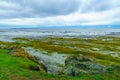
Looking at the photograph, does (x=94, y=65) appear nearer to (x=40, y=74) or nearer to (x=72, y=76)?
(x=72, y=76)

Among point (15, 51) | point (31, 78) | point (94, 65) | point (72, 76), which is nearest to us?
point (31, 78)

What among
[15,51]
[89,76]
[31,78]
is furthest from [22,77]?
[15,51]

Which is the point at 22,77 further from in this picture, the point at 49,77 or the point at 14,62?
the point at 14,62

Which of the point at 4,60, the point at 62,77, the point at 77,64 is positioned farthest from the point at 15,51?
the point at 62,77

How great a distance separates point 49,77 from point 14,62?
7.80 m

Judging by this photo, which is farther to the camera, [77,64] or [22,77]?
[77,64]

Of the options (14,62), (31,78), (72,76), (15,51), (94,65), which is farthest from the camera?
(15,51)

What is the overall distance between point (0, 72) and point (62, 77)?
6.03m

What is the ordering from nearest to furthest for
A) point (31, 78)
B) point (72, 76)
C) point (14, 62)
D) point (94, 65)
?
point (31, 78), point (72, 76), point (94, 65), point (14, 62)

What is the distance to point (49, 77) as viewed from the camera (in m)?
22.5

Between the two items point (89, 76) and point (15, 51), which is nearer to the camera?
point (89, 76)

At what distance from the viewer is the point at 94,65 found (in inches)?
1014

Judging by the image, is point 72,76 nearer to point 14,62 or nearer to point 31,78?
point 31,78

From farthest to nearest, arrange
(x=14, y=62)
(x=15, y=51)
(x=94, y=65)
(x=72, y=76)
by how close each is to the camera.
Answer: (x=15, y=51) → (x=14, y=62) → (x=94, y=65) → (x=72, y=76)
